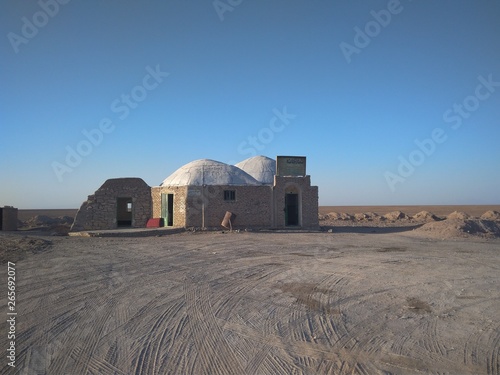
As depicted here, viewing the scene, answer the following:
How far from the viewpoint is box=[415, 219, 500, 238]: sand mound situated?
19.8m

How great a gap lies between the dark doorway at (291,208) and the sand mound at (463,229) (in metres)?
7.58

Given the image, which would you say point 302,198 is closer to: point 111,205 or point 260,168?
point 260,168

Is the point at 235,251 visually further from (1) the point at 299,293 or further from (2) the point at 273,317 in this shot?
(2) the point at 273,317

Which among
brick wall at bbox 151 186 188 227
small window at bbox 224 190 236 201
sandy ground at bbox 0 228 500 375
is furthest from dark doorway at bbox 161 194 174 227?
sandy ground at bbox 0 228 500 375

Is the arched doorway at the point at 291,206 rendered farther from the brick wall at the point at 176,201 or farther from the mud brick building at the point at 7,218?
the mud brick building at the point at 7,218

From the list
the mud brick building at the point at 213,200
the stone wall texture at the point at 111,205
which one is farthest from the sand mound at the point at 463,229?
the stone wall texture at the point at 111,205

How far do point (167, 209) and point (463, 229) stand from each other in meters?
17.0

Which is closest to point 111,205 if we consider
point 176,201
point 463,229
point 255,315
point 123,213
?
point 176,201

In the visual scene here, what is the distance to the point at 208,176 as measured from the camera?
23734 mm

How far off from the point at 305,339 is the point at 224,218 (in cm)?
1685

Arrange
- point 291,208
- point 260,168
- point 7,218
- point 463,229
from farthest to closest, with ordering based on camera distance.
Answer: point 260,168
point 291,208
point 7,218
point 463,229

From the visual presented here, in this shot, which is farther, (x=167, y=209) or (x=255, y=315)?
(x=167, y=209)

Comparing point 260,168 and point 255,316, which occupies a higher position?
point 260,168

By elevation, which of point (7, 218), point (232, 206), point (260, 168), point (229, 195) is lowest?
point (7, 218)
